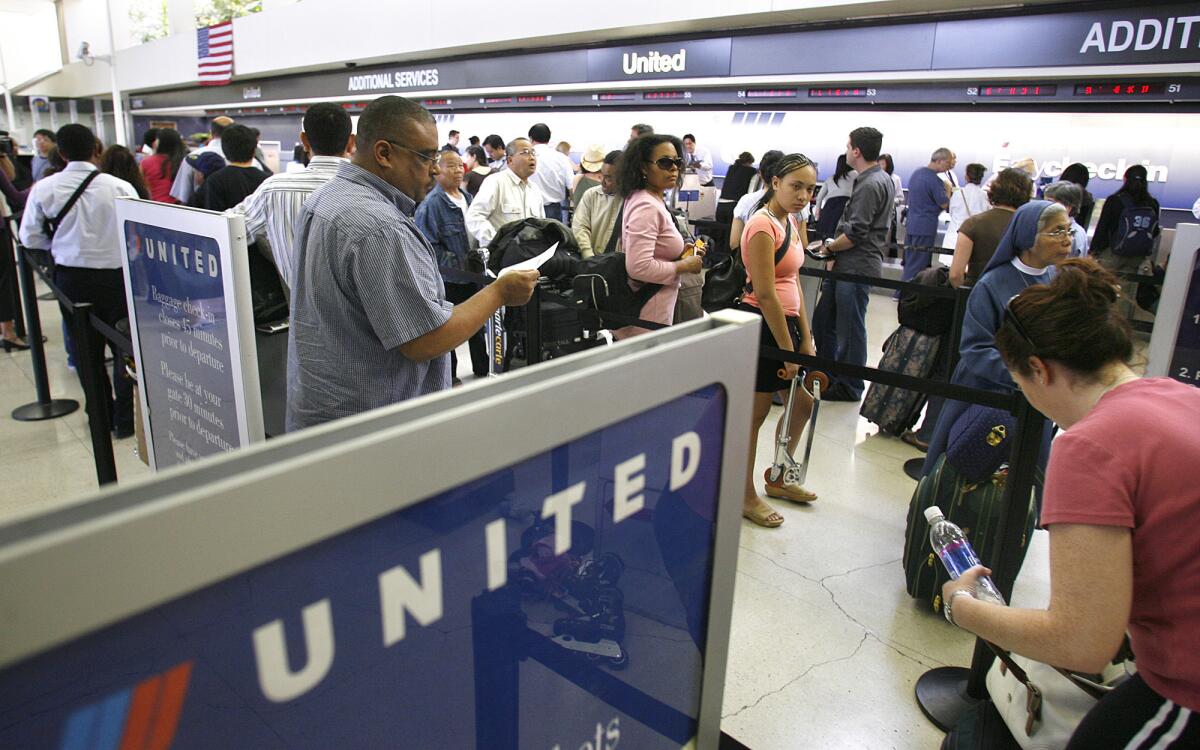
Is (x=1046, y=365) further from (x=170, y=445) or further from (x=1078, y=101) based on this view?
(x=1078, y=101)

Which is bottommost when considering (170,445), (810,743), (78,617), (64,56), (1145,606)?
(810,743)

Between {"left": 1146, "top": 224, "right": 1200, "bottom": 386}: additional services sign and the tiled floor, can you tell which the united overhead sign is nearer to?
the tiled floor

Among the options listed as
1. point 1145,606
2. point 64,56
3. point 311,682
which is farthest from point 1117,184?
point 64,56

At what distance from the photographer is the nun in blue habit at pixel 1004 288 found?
280 centimetres

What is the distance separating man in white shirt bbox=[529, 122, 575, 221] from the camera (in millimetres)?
7582

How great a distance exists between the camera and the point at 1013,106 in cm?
789

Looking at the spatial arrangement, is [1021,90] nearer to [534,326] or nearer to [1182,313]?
[1182,313]

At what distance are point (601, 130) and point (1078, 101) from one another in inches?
279

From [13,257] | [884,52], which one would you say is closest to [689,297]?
[884,52]

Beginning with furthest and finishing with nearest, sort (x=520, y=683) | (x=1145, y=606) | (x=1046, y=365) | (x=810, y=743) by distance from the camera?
1. (x=810, y=743)
2. (x=1046, y=365)
3. (x=1145, y=606)
4. (x=520, y=683)

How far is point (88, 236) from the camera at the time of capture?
13.7ft

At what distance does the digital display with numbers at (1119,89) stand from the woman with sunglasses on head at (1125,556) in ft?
22.4

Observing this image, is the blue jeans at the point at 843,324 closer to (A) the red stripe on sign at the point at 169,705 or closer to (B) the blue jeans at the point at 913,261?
(B) the blue jeans at the point at 913,261

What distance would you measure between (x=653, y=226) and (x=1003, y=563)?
1.95m
